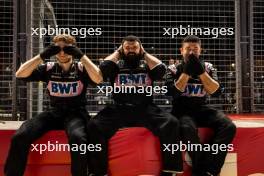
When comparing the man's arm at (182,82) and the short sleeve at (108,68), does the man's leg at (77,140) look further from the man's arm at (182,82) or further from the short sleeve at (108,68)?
the man's arm at (182,82)

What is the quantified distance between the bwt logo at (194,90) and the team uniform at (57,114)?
2.99 ft

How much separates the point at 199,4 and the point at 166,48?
2.60 ft

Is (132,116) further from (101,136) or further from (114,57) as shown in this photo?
(114,57)

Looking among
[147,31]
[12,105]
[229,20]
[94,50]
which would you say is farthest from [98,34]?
[229,20]

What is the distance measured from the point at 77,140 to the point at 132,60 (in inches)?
36.3

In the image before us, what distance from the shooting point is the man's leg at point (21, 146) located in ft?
11.4

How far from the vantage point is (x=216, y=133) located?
3.78 metres

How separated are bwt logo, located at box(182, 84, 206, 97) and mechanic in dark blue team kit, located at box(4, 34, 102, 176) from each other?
2.73 feet

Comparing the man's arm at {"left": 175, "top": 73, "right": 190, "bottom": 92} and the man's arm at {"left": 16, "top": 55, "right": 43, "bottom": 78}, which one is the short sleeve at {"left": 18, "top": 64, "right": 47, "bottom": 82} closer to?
the man's arm at {"left": 16, "top": 55, "right": 43, "bottom": 78}

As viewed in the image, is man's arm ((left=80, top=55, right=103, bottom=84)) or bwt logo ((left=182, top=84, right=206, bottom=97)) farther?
bwt logo ((left=182, top=84, right=206, bottom=97))

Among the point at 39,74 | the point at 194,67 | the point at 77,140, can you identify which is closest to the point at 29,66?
the point at 39,74

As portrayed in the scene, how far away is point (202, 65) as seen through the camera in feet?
12.7

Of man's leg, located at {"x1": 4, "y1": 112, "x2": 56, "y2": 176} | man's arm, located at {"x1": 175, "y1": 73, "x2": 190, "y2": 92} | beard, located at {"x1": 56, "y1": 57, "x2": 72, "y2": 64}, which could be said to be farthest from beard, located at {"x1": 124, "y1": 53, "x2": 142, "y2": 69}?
man's leg, located at {"x1": 4, "y1": 112, "x2": 56, "y2": 176}

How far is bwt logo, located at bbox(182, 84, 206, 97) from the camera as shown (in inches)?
158
